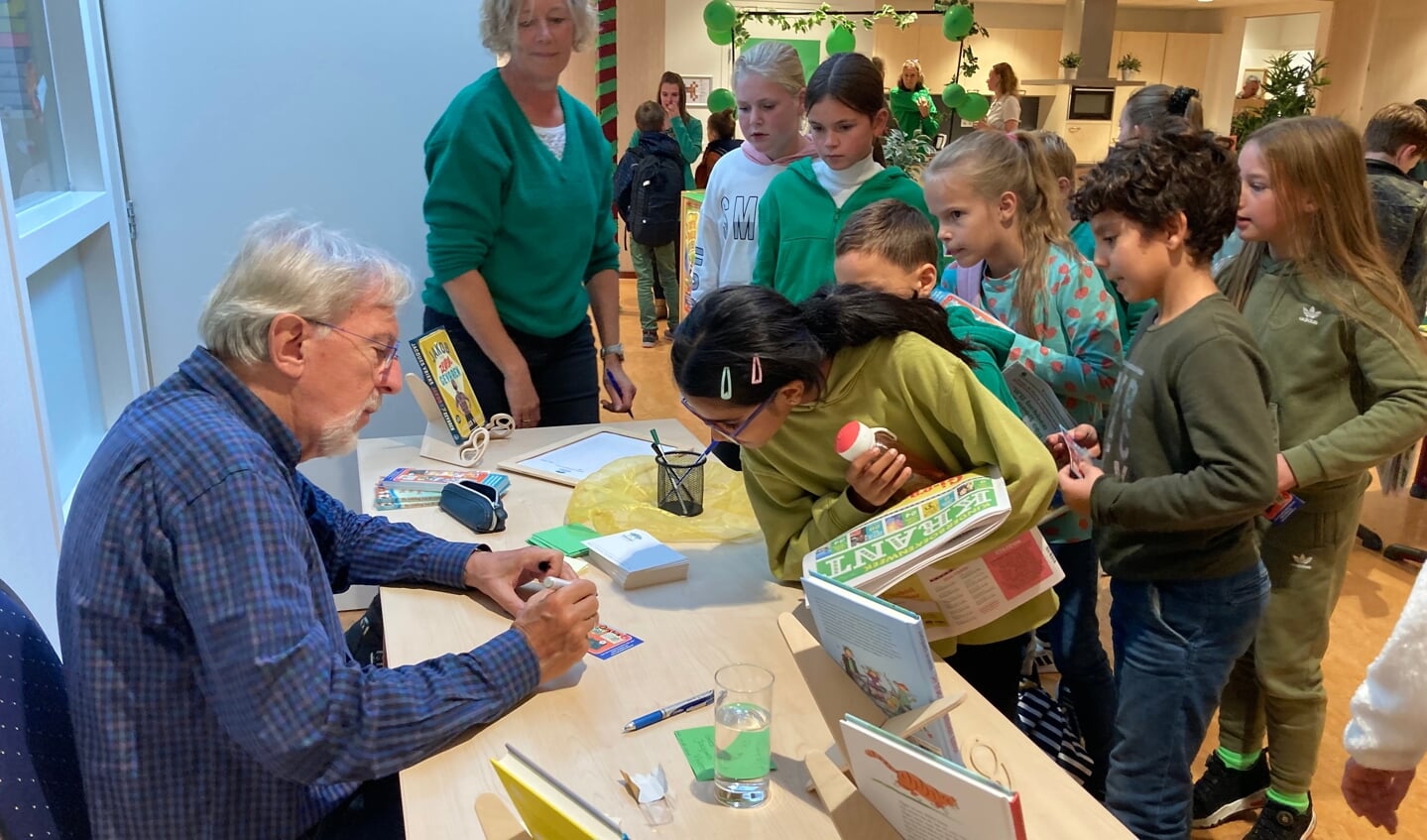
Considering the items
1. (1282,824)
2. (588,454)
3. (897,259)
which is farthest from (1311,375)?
(588,454)

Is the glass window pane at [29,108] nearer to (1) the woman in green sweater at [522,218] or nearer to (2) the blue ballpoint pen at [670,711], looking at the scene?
(1) the woman in green sweater at [522,218]

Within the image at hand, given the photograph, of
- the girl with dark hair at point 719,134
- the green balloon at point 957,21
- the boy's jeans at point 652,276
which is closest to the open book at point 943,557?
the boy's jeans at point 652,276

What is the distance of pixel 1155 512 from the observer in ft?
A: 4.82

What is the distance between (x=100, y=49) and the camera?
2.58 m

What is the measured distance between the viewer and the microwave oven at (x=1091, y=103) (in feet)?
Result: 33.3

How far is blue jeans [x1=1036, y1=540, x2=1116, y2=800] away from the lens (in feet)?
6.63

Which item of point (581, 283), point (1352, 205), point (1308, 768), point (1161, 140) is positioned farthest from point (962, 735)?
point (581, 283)

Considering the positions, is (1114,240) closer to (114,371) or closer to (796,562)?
(796,562)

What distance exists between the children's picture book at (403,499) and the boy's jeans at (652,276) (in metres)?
4.80

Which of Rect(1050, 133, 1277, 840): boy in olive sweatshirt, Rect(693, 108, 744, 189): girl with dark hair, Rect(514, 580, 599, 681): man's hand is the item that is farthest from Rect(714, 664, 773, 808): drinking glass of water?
Rect(693, 108, 744, 189): girl with dark hair

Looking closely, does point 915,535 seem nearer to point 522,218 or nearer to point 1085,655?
point 1085,655

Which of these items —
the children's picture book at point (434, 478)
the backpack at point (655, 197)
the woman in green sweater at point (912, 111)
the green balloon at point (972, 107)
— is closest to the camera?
the children's picture book at point (434, 478)

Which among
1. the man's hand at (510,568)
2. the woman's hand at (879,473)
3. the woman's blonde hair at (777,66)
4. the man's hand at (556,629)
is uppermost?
the woman's blonde hair at (777,66)

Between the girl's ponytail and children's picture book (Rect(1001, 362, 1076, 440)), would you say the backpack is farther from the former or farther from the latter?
the girl's ponytail
